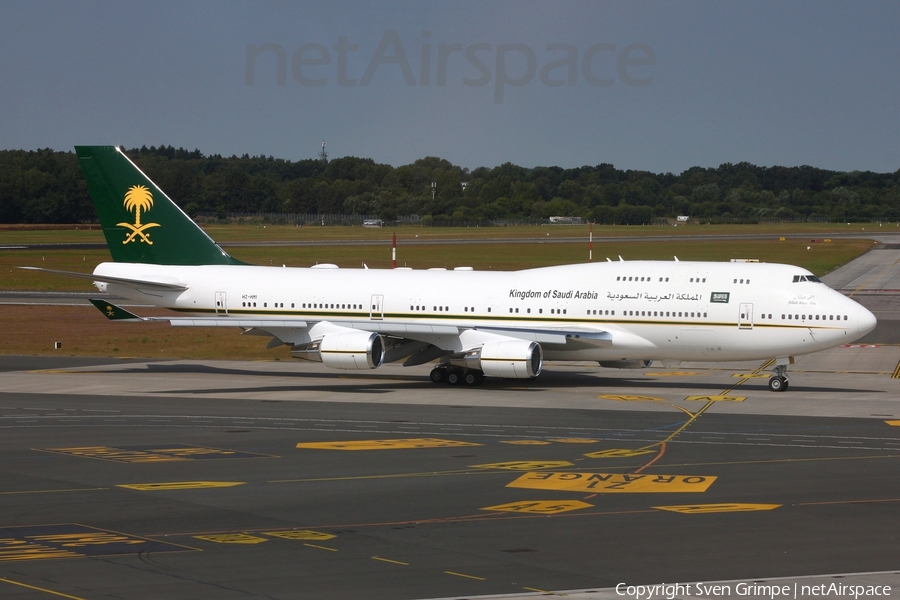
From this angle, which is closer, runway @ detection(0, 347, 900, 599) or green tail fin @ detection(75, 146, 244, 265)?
runway @ detection(0, 347, 900, 599)

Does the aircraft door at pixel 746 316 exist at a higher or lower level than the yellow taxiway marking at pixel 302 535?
higher

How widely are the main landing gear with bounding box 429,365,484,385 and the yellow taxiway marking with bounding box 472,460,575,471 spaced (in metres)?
17.0

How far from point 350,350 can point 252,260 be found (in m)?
69.0

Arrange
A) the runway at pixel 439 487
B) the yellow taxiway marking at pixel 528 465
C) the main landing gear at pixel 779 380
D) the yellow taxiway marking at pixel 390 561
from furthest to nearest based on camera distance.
Result: the main landing gear at pixel 779 380, the yellow taxiway marking at pixel 528 465, the yellow taxiway marking at pixel 390 561, the runway at pixel 439 487

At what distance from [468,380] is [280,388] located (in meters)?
7.75

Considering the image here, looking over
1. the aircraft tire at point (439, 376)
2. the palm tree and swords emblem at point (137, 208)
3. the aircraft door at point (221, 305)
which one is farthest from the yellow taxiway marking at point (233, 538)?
the palm tree and swords emblem at point (137, 208)

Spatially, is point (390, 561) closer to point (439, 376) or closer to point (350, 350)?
point (350, 350)

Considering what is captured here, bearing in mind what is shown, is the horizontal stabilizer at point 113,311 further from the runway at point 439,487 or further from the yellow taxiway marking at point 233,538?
the yellow taxiway marking at point 233,538

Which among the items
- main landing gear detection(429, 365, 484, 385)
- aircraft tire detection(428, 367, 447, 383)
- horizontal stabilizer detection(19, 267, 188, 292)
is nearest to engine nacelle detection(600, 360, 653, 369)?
main landing gear detection(429, 365, 484, 385)

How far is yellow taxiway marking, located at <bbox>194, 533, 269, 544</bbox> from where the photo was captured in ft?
64.6

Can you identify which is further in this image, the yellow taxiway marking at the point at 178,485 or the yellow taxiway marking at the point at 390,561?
the yellow taxiway marking at the point at 178,485

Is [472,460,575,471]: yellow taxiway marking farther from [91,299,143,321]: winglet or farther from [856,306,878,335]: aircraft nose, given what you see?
[91,299,143,321]: winglet

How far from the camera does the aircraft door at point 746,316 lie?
1644 inches

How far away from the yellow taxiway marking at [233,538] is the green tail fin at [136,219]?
101ft
